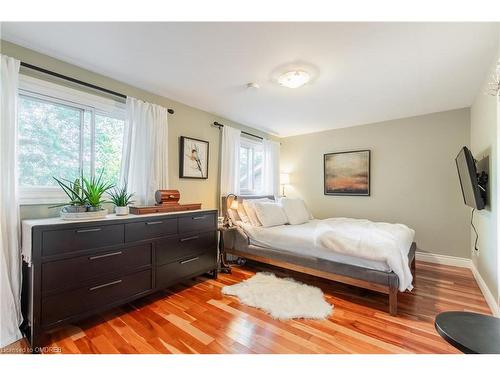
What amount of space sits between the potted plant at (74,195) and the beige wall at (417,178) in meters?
3.93

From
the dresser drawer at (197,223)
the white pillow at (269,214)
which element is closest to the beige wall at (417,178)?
the white pillow at (269,214)

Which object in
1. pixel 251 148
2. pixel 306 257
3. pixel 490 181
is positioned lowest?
pixel 306 257

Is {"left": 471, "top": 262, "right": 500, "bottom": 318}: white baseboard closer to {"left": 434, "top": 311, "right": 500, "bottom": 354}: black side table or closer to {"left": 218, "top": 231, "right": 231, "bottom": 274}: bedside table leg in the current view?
{"left": 434, "top": 311, "right": 500, "bottom": 354}: black side table

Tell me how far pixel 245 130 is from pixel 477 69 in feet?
10.1

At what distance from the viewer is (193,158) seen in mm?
3338

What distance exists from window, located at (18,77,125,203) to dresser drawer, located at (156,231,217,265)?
36.6 inches

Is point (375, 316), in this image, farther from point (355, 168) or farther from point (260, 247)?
point (355, 168)

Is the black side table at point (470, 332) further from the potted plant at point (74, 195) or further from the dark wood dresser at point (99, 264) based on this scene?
the potted plant at point (74, 195)

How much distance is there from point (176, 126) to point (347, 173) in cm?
309

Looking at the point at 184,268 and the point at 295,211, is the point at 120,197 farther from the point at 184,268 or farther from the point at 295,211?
the point at 295,211

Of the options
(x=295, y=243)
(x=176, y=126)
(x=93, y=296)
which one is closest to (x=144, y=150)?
(x=176, y=126)

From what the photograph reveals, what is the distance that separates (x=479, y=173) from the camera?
8.21ft

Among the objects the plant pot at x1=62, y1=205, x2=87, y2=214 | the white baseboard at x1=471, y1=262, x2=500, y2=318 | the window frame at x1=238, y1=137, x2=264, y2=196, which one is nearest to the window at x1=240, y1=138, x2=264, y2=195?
the window frame at x1=238, y1=137, x2=264, y2=196
